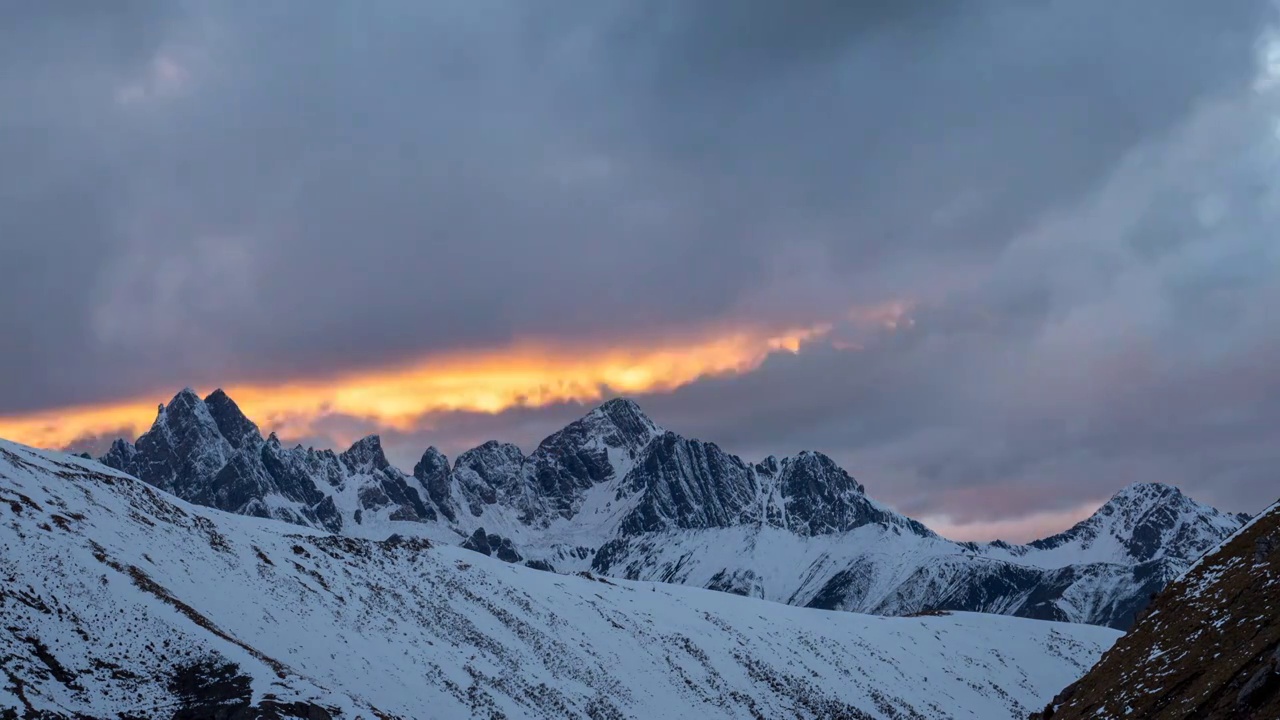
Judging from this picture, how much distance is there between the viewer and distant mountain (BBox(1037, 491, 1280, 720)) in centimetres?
4425

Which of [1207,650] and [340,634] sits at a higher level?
[340,634]

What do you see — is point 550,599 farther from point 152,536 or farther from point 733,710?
point 152,536

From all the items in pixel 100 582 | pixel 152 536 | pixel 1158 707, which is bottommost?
pixel 1158 707

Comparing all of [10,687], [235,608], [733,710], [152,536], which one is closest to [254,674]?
[10,687]

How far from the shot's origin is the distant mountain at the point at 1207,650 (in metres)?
44.2

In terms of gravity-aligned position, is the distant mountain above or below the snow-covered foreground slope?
below

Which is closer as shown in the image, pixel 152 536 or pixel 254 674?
pixel 254 674

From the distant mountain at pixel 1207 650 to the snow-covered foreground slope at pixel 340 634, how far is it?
163 feet

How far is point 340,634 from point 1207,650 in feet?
290

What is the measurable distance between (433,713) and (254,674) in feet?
91.3

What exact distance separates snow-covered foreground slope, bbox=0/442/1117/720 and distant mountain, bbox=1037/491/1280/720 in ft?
163

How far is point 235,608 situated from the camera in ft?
369

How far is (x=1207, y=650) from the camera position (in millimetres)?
50656

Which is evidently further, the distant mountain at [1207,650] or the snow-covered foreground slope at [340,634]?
the snow-covered foreground slope at [340,634]
